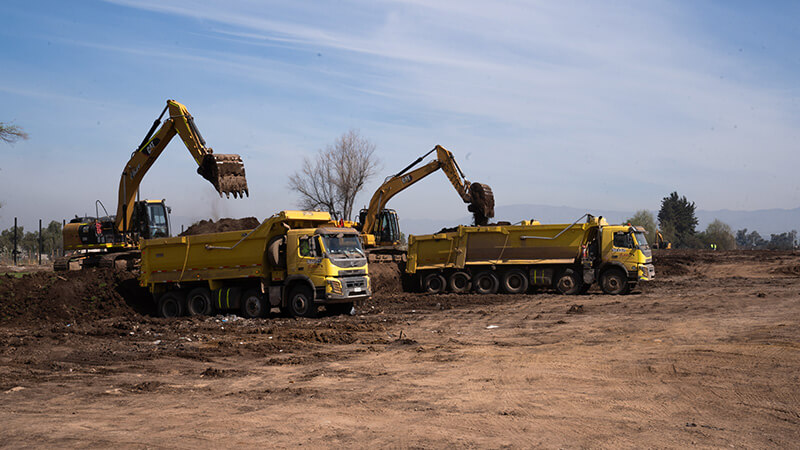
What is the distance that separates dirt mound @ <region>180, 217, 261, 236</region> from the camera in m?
24.8

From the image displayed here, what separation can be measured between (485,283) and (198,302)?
38.0ft

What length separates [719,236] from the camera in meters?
98.6

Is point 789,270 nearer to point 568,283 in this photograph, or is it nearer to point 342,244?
point 568,283

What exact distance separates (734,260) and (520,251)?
26.0m

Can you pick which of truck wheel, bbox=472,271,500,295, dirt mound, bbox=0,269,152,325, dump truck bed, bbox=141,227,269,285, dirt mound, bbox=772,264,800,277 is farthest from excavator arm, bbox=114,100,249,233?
dirt mound, bbox=772,264,800,277

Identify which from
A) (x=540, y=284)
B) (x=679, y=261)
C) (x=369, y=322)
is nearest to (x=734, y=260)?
(x=679, y=261)

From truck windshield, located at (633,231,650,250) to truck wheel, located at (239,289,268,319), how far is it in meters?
13.9

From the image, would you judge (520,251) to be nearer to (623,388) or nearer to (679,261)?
(623,388)

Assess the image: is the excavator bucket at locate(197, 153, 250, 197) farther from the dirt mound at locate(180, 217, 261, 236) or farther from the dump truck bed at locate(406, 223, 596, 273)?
the dump truck bed at locate(406, 223, 596, 273)

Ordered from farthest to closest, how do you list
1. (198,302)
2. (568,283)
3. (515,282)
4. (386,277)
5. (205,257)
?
(386,277) → (515,282) → (568,283) → (198,302) → (205,257)

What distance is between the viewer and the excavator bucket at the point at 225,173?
2089cm

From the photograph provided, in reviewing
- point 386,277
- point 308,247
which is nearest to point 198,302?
point 308,247

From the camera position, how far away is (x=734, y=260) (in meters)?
45.7

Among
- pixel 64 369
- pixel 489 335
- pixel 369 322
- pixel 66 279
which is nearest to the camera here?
pixel 64 369
